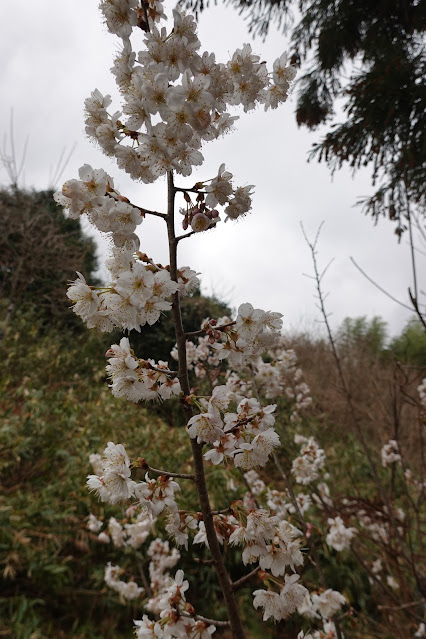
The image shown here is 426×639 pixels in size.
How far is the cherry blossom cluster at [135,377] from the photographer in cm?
85

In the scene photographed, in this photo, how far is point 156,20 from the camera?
103 centimetres

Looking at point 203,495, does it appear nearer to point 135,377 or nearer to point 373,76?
point 135,377

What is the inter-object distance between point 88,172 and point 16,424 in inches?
167

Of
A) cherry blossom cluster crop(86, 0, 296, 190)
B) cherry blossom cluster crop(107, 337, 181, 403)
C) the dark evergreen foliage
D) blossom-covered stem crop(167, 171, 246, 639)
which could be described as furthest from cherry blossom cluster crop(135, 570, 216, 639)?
the dark evergreen foliage

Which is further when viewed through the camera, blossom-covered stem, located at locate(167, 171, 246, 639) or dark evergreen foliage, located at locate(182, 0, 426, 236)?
dark evergreen foliage, located at locate(182, 0, 426, 236)

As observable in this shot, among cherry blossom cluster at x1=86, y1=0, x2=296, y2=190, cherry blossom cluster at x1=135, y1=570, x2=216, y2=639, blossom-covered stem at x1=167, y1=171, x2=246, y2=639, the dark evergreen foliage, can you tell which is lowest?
cherry blossom cluster at x1=135, y1=570, x2=216, y2=639

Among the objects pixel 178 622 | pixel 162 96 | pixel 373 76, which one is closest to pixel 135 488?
pixel 178 622

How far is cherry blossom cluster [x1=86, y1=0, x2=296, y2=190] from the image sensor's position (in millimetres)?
884

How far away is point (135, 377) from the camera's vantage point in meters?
0.84

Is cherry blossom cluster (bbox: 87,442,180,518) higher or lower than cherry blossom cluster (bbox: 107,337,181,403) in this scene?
lower

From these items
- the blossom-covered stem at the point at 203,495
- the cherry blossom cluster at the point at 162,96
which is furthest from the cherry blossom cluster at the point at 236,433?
the cherry blossom cluster at the point at 162,96

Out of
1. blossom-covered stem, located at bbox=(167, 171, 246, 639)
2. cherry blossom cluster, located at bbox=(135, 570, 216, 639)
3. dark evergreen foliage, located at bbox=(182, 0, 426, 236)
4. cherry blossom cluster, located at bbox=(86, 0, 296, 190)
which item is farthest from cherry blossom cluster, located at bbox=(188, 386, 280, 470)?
dark evergreen foliage, located at bbox=(182, 0, 426, 236)

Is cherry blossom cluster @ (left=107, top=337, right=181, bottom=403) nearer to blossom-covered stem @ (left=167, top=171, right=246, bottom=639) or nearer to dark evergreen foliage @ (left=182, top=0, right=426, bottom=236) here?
blossom-covered stem @ (left=167, top=171, right=246, bottom=639)

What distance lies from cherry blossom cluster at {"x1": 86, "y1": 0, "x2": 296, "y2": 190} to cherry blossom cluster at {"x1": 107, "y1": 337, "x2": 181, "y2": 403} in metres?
0.43
